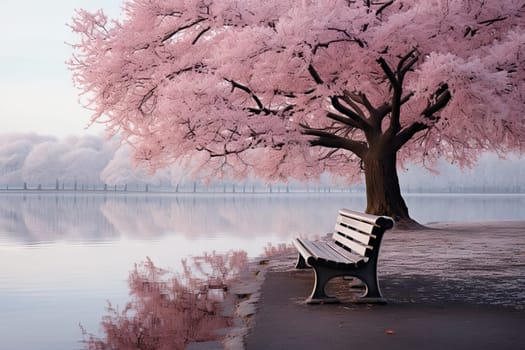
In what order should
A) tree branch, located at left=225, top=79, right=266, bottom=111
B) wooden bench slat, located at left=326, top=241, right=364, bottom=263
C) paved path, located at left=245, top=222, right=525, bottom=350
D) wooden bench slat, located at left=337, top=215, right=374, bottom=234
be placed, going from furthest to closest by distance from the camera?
tree branch, located at left=225, top=79, right=266, bottom=111 → wooden bench slat, located at left=326, top=241, right=364, bottom=263 → wooden bench slat, located at left=337, top=215, right=374, bottom=234 → paved path, located at left=245, top=222, right=525, bottom=350

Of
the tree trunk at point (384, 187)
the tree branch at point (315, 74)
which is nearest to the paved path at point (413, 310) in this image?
the tree branch at point (315, 74)

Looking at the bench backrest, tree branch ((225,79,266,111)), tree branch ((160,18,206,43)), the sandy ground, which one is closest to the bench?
the bench backrest

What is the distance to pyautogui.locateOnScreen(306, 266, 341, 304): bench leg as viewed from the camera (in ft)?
29.8

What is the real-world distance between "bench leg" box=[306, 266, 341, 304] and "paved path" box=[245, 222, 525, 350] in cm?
16

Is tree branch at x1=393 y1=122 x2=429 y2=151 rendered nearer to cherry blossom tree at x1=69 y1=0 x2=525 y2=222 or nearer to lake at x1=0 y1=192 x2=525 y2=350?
cherry blossom tree at x1=69 y1=0 x2=525 y2=222

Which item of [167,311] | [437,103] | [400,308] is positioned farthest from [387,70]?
[167,311]

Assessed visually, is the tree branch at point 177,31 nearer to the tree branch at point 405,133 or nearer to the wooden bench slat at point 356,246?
the tree branch at point 405,133

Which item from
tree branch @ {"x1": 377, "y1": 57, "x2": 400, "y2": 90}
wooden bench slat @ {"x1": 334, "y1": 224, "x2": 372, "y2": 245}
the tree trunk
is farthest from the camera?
the tree trunk

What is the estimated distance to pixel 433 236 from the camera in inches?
802

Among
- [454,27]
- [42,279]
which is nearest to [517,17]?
[454,27]

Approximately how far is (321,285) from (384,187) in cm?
1537

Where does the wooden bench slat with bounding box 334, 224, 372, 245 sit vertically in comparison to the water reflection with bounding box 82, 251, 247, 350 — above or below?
above

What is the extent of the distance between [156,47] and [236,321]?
17583 millimetres

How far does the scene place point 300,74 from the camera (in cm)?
2200
